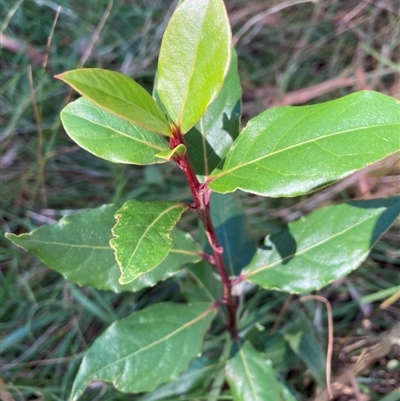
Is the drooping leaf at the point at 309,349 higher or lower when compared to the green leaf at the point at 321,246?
lower

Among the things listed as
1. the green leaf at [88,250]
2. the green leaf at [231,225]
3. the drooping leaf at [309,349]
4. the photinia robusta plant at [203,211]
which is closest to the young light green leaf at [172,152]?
the photinia robusta plant at [203,211]

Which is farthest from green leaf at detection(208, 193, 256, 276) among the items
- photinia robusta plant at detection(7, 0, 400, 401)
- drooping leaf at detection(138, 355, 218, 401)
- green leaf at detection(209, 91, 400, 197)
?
green leaf at detection(209, 91, 400, 197)

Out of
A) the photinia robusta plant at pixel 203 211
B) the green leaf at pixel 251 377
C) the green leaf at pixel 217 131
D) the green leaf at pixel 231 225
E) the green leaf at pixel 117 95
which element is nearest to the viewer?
the green leaf at pixel 117 95

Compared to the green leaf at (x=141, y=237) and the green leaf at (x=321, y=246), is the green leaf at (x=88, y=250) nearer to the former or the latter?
the green leaf at (x=321, y=246)

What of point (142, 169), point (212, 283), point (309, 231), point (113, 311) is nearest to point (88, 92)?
point (309, 231)

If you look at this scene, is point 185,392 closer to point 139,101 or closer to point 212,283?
point 212,283

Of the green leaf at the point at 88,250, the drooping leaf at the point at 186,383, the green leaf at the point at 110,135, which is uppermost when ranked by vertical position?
the green leaf at the point at 110,135

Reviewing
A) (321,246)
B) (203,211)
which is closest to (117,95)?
(203,211)
